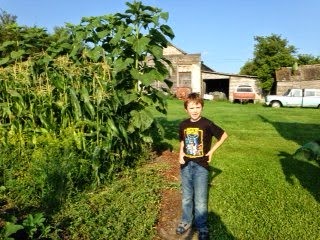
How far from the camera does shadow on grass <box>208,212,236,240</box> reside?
4.79 metres

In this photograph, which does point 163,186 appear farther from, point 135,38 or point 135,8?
point 135,8

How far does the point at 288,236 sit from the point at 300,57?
57.9m

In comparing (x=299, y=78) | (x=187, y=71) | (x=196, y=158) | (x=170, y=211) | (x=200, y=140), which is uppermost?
(x=187, y=71)

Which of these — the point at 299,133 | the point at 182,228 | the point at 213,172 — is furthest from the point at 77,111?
the point at 299,133

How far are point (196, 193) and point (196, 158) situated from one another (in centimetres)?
44

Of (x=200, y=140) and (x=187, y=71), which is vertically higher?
(x=187, y=71)

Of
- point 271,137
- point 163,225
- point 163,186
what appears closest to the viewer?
point 163,225

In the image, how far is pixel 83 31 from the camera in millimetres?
7512

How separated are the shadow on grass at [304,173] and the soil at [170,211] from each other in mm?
1933

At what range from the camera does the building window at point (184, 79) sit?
39906 millimetres

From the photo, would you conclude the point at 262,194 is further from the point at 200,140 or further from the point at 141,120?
the point at 141,120

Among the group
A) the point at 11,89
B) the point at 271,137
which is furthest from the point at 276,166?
the point at 11,89

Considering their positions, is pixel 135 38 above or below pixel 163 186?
above

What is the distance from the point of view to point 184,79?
39969mm
